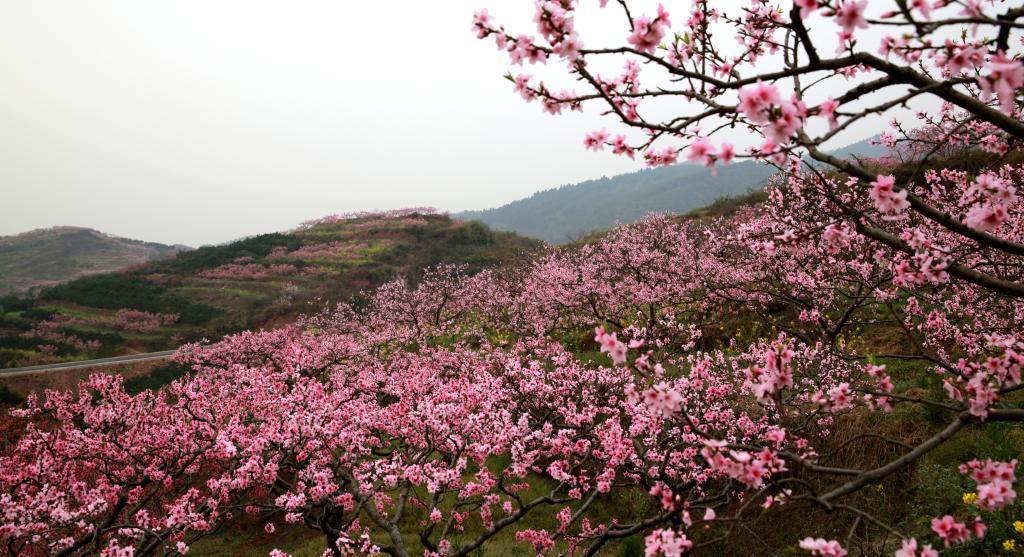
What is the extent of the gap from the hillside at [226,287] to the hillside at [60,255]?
36.6 meters

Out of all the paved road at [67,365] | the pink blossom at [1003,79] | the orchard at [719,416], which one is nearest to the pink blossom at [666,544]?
the orchard at [719,416]

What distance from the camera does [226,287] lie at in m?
49.2

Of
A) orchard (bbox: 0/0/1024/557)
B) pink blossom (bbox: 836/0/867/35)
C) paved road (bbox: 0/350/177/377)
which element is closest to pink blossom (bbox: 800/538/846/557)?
orchard (bbox: 0/0/1024/557)

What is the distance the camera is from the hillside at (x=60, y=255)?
252ft

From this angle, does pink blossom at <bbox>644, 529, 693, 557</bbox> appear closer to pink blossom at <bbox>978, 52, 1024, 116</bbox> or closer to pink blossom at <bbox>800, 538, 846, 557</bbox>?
pink blossom at <bbox>800, 538, 846, 557</bbox>

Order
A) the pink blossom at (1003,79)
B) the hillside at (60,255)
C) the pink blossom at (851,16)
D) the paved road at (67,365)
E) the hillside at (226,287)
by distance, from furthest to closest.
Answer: the hillside at (60,255)
the hillside at (226,287)
the paved road at (67,365)
the pink blossom at (851,16)
the pink blossom at (1003,79)

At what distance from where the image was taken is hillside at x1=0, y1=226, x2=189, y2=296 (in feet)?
252

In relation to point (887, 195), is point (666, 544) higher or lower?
lower

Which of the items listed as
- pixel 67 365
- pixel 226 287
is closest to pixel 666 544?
pixel 67 365

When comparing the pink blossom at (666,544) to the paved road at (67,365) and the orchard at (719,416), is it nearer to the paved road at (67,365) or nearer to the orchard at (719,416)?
the orchard at (719,416)

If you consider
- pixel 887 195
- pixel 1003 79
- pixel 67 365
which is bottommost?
pixel 67 365

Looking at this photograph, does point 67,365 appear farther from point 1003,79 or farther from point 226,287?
point 1003,79

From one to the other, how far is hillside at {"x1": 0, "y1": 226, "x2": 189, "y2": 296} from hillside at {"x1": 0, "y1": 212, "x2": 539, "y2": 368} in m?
36.6

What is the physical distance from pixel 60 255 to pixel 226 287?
71.2 meters
